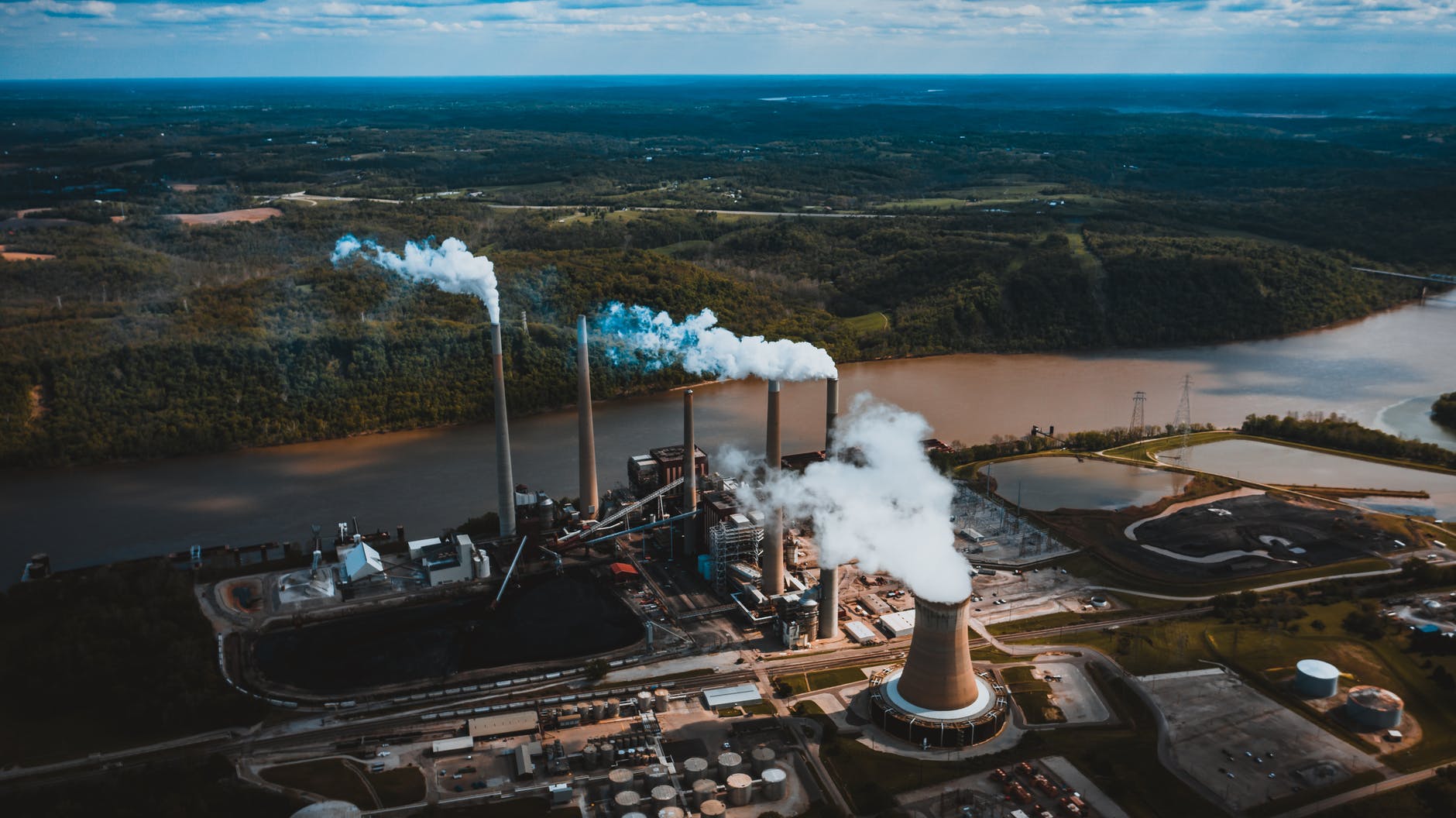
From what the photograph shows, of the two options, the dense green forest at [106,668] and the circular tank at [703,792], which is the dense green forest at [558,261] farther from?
the circular tank at [703,792]

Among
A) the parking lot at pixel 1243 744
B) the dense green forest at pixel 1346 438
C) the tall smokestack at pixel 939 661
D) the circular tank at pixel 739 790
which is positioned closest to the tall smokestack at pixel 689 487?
the tall smokestack at pixel 939 661

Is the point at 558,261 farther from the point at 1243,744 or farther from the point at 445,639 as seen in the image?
the point at 1243,744

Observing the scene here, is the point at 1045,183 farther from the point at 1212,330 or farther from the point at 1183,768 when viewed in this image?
the point at 1183,768

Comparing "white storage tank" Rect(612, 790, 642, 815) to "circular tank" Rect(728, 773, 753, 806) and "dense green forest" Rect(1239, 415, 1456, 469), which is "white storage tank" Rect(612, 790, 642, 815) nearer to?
"circular tank" Rect(728, 773, 753, 806)

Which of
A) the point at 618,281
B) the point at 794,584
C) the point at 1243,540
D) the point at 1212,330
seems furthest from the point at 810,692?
the point at 1212,330

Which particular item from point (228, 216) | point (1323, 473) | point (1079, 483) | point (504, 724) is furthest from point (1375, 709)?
point (228, 216)

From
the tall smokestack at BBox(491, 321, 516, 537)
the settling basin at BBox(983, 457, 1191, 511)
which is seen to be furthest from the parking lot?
the tall smokestack at BBox(491, 321, 516, 537)
